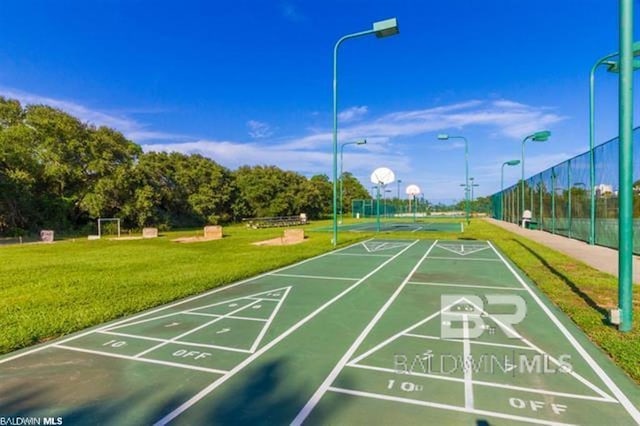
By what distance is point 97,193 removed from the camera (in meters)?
24.4

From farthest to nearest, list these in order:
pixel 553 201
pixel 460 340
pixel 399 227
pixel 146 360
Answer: pixel 399 227, pixel 553 201, pixel 460 340, pixel 146 360

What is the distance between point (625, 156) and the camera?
4.27 m

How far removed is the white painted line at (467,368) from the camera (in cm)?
290

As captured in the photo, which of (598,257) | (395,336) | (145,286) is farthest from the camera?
(598,257)

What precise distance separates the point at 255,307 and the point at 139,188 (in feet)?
80.6

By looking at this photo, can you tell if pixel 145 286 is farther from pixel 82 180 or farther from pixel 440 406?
pixel 82 180

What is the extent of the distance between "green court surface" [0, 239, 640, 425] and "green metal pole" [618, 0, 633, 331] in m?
0.76

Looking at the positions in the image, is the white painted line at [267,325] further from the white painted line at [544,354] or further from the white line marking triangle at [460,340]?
the white painted line at [544,354]

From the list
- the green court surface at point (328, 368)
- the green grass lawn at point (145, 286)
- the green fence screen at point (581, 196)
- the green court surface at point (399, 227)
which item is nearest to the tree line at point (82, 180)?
the green grass lawn at point (145, 286)

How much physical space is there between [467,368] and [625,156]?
3.27 metres

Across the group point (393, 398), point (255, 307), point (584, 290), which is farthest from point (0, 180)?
point (584, 290)

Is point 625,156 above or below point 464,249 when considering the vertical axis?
above

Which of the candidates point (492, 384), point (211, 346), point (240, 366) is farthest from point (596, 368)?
point (211, 346)

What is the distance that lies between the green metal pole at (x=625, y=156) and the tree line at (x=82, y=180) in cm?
2735
